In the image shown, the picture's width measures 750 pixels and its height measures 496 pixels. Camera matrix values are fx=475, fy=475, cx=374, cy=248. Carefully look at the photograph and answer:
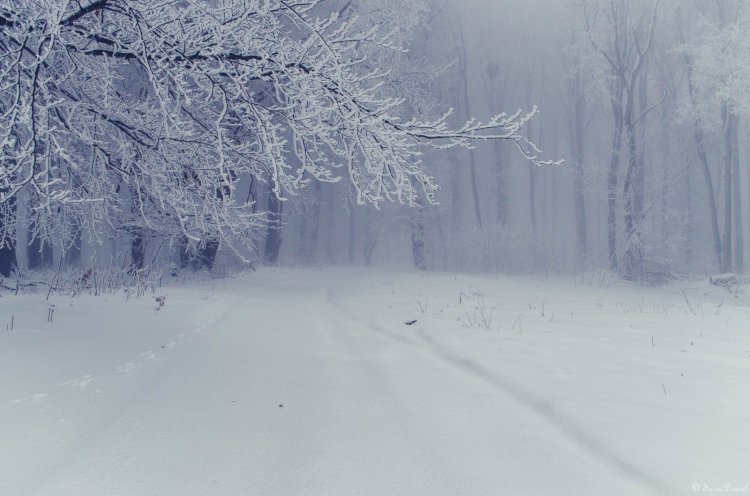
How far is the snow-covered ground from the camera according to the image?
193cm

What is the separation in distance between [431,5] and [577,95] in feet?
35.8

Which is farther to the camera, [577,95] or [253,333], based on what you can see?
[577,95]

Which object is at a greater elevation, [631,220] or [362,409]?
[631,220]

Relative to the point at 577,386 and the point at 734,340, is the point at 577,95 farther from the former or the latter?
the point at 577,386

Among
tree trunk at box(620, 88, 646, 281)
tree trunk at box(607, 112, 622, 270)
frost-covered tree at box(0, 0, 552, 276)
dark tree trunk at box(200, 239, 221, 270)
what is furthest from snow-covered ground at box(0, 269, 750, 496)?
tree trunk at box(607, 112, 622, 270)

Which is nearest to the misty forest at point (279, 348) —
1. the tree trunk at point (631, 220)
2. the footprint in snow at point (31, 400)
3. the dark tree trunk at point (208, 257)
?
the footprint in snow at point (31, 400)

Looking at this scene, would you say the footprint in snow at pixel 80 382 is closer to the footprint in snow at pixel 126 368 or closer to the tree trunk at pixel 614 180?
the footprint in snow at pixel 126 368

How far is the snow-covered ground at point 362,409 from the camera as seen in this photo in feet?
6.32

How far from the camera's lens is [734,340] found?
16.2 feet

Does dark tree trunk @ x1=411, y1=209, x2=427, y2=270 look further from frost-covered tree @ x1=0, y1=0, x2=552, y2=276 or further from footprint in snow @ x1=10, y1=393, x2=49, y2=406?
footprint in snow @ x1=10, y1=393, x2=49, y2=406

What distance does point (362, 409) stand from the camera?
2.75 m

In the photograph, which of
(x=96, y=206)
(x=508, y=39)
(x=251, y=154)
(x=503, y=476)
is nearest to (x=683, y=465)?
(x=503, y=476)

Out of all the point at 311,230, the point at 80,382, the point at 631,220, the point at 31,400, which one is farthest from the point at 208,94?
the point at 311,230

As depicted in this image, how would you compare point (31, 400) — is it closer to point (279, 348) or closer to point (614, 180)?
point (279, 348)
